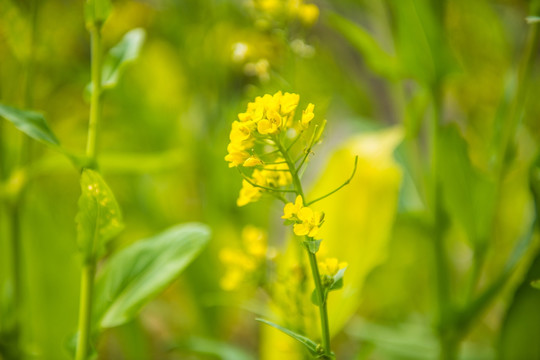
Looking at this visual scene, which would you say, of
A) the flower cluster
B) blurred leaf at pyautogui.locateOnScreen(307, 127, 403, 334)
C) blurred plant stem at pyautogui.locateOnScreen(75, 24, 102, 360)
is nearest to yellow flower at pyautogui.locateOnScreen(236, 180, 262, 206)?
the flower cluster

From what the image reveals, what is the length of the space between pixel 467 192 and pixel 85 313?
14.6 inches

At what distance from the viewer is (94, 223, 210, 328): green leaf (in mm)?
390

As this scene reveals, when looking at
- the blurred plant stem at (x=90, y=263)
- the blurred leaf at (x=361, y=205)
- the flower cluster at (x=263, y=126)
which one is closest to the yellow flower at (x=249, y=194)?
the flower cluster at (x=263, y=126)

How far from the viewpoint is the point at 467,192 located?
506 millimetres

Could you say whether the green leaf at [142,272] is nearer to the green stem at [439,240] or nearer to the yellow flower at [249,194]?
the yellow flower at [249,194]

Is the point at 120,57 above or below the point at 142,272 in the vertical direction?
above

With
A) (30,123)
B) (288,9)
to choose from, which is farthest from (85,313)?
(288,9)

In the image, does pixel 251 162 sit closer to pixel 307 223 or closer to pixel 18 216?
pixel 307 223

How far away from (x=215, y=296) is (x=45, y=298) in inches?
9.6

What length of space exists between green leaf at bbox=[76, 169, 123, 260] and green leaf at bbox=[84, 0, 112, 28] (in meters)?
0.12

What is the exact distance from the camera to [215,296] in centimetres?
73

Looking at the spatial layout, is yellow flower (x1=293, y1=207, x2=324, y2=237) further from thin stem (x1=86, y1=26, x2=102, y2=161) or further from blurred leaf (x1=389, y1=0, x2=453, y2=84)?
blurred leaf (x1=389, y1=0, x2=453, y2=84)

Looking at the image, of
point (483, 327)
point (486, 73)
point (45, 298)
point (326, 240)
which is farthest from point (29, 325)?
point (486, 73)

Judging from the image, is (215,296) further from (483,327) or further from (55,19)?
(55,19)
